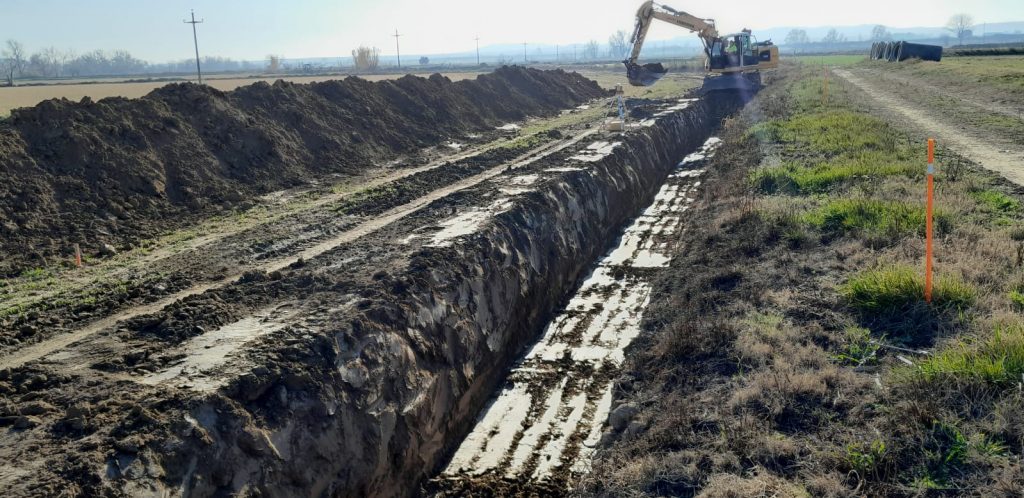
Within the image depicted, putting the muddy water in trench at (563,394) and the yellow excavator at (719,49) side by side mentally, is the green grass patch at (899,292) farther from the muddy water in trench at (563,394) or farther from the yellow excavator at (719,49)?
the yellow excavator at (719,49)

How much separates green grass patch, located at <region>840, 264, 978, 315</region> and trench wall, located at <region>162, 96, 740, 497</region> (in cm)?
405

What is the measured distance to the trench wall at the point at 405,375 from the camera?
5242 mm

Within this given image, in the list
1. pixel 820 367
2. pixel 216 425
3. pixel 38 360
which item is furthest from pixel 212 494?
pixel 820 367

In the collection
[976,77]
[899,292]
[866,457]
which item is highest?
[976,77]

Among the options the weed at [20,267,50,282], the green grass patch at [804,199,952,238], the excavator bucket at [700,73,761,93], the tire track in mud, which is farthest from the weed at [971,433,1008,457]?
the excavator bucket at [700,73,761,93]

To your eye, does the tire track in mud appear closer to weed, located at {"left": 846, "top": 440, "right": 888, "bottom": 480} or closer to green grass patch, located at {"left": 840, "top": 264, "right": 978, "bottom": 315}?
green grass patch, located at {"left": 840, "top": 264, "right": 978, "bottom": 315}

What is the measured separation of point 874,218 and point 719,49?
23.3 m

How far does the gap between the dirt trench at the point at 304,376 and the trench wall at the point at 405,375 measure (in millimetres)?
16

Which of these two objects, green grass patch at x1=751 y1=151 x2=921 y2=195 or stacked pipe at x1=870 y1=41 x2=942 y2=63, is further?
stacked pipe at x1=870 y1=41 x2=942 y2=63

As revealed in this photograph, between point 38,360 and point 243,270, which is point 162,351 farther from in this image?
point 243,270

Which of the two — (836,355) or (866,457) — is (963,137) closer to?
(836,355)

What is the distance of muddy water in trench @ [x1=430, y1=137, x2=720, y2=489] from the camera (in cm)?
692

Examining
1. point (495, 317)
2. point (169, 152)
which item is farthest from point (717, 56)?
point (495, 317)

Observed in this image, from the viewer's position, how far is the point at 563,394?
8211 mm
